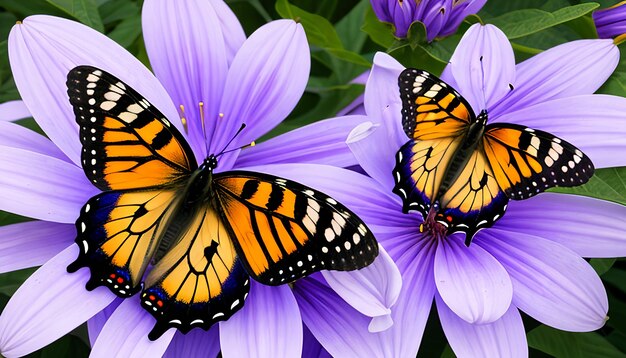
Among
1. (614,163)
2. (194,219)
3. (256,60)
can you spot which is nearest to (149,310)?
(194,219)

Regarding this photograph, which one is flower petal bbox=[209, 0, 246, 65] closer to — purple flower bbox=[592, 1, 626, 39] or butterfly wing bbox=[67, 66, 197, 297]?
butterfly wing bbox=[67, 66, 197, 297]

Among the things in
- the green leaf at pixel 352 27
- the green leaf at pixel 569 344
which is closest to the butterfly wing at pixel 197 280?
the green leaf at pixel 569 344

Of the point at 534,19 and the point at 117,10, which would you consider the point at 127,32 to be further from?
the point at 534,19

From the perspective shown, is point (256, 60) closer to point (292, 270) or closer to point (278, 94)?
point (278, 94)

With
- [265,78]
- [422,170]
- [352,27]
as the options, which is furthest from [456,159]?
[352,27]

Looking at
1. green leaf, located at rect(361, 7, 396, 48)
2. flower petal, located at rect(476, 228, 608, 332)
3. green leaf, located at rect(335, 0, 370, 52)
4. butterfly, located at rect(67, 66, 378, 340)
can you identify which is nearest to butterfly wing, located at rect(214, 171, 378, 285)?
butterfly, located at rect(67, 66, 378, 340)

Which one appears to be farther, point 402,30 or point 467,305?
point 402,30
